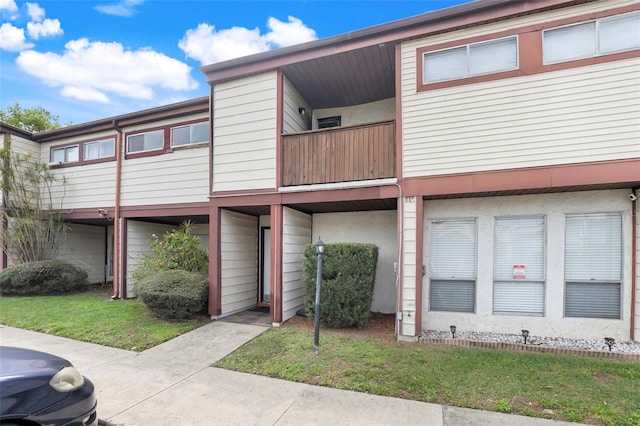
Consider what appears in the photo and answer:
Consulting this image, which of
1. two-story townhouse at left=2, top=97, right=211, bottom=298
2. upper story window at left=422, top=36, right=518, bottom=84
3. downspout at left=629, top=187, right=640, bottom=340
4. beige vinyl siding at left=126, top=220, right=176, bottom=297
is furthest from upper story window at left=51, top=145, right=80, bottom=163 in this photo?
downspout at left=629, top=187, right=640, bottom=340

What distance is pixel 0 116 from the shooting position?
790 inches

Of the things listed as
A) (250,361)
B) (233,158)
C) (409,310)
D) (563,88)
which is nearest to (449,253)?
(409,310)

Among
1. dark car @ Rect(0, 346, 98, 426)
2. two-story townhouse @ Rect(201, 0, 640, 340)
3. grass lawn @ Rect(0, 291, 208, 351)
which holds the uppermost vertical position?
two-story townhouse @ Rect(201, 0, 640, 340)

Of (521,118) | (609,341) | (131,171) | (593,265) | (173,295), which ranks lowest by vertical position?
(609,341)

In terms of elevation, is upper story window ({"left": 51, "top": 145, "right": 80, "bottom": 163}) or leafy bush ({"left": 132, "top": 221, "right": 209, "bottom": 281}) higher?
upper story window ({"left": 51, "top": 145, "right": 80, "bottom": 163})

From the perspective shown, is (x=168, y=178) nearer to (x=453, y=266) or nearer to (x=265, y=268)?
(x=265, y=268)

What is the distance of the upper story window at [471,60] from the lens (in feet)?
17.5

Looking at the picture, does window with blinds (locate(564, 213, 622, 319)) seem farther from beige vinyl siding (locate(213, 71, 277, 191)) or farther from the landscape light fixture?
beige vinyl siding (locate(213, 71, 277, 191))

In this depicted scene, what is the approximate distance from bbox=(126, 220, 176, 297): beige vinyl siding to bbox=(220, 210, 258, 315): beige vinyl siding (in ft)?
12.1

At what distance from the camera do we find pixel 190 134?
346 inches

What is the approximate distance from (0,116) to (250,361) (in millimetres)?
26512

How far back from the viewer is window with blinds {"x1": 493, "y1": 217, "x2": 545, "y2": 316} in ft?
17.9

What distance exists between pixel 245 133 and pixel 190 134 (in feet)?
8.92

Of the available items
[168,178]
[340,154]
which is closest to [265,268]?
[168,178]
